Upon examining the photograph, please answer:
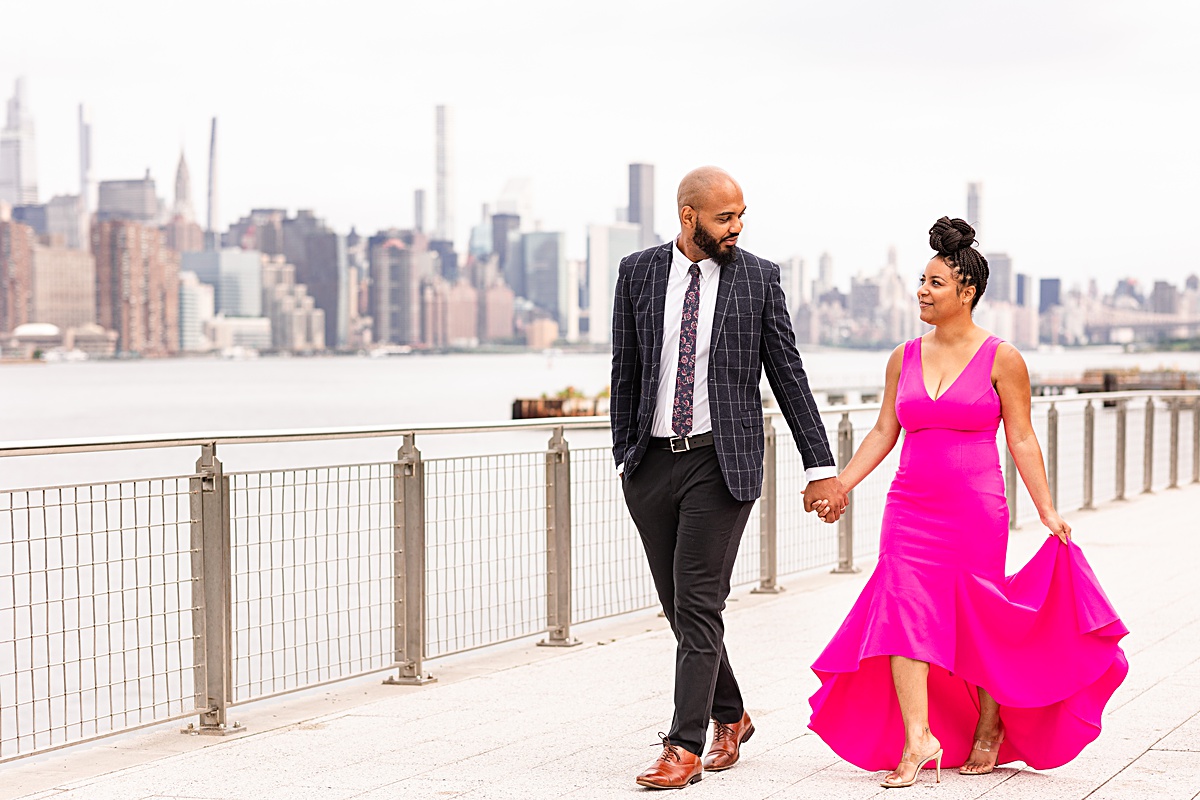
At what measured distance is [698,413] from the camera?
4234mm

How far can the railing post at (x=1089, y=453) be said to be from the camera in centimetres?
1386

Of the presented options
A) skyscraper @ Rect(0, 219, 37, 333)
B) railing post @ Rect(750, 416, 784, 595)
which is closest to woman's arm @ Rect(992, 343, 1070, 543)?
railing post @ Rect(750, 416, 784, 595)

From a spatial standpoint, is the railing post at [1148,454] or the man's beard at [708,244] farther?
the railing post at [1148,454]

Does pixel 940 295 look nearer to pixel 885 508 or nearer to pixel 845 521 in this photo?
pixel 885 508

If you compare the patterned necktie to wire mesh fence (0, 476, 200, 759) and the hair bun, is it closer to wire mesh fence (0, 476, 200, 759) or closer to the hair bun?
the hair bun

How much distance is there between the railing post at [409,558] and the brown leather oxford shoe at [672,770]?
7.11 feet

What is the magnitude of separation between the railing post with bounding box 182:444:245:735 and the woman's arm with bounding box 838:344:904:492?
2119 millimetres

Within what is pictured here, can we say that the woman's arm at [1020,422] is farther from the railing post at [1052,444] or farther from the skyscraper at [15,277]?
the skyscraper at [15,277]

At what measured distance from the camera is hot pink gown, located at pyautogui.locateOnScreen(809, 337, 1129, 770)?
13.7 feet

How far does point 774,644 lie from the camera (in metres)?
7.00

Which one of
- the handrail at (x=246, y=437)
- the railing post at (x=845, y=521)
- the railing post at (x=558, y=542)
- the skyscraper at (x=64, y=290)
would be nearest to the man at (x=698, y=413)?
the handrail at (x=246, y=437)

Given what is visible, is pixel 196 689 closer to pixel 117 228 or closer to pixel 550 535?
pixel 550 535

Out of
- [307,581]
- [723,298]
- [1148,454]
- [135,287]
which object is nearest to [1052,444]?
[1148,454]

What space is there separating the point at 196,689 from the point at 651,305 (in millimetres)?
2172
